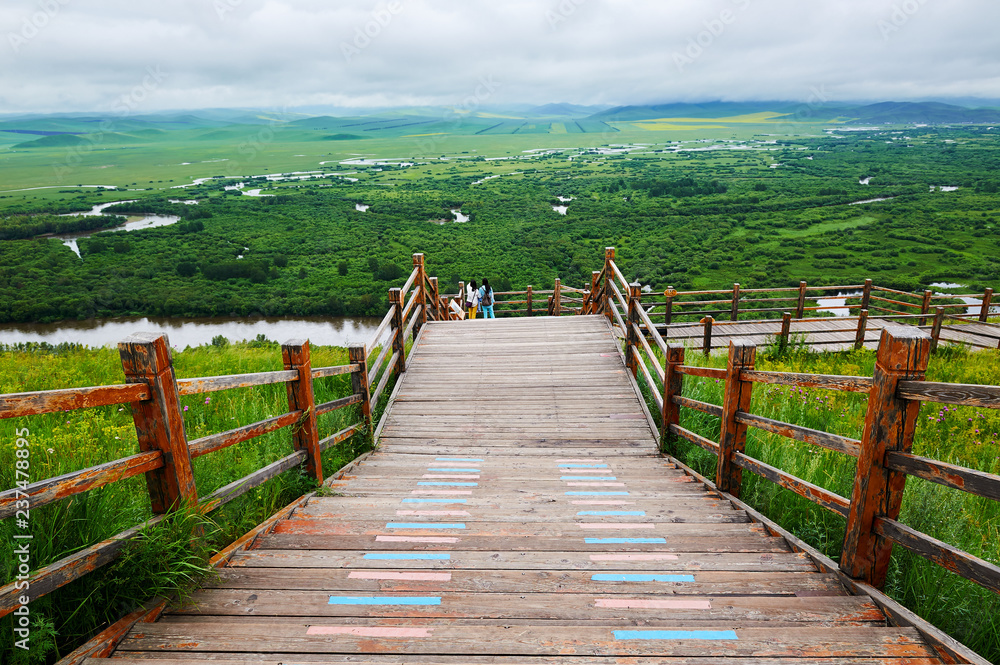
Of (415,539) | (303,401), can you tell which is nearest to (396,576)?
(415,539)

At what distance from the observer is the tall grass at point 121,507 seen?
2234mm

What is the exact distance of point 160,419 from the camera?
2496 millimetres

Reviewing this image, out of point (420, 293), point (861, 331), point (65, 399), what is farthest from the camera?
point (861, 331)

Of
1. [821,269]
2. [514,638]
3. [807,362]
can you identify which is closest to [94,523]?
[514,638]

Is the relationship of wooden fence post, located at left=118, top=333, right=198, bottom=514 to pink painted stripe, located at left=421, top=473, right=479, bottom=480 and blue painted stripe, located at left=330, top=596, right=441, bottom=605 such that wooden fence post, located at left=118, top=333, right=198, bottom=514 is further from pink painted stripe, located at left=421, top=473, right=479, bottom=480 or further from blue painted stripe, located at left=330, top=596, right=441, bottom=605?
pink painted stripe, located at left=421, top=473, right=479, bottom=480

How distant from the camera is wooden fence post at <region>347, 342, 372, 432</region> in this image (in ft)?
17.1

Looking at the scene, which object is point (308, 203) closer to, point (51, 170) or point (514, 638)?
point (514, 638)

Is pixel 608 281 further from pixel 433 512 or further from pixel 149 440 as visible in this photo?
pixel 149 440

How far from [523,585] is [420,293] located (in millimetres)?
7361

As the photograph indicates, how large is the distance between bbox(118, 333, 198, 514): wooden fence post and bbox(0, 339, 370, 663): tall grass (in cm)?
15

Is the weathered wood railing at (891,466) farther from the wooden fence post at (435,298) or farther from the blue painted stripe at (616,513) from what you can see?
the wooden fence post at (435,298)

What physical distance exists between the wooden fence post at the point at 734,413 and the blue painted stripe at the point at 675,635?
186cm

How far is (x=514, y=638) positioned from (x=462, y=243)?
7409 cm

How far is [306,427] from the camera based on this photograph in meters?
3.98
